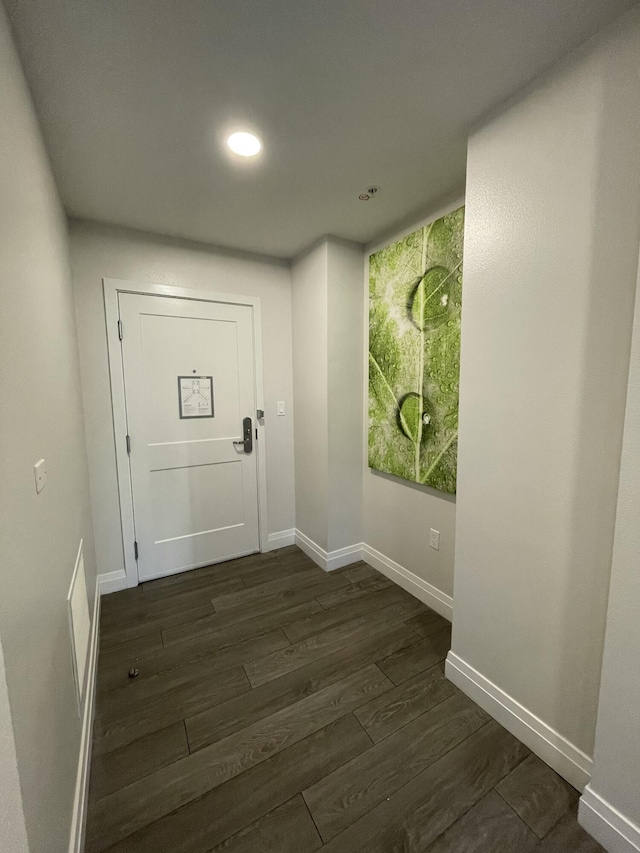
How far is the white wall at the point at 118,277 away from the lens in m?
2.13

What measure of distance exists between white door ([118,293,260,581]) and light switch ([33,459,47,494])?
1.43 meters

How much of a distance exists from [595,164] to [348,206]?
1.22 m

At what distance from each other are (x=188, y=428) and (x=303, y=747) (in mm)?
1929

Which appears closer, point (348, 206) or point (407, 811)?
point (407, 811)

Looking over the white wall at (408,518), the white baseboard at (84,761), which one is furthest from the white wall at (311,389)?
the white baseboard at (84,761)

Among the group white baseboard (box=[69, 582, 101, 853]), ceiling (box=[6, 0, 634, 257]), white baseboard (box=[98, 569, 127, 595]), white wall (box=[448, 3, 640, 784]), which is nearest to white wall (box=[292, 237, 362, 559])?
ceiling (box=[6, 0, 634, 257])

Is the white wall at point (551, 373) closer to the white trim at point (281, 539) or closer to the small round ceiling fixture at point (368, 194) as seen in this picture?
the small round ceiling fixture at point (368, 194)

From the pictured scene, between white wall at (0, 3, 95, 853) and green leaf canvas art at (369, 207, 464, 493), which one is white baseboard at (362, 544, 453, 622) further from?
white wall at (0, 3, 95, 853)

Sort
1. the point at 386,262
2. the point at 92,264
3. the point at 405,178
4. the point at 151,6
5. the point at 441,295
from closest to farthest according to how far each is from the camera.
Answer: the point at 151,6, the point at 405,178, the point at 441,295, the point at 92,264, the point at 386,262

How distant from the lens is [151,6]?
3.05 feet

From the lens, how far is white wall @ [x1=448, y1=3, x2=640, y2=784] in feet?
3.34

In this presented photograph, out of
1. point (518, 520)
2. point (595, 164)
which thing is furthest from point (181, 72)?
point (518, 520)

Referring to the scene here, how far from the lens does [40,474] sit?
93 centimetres

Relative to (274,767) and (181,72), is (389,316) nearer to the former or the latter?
(181,72)
